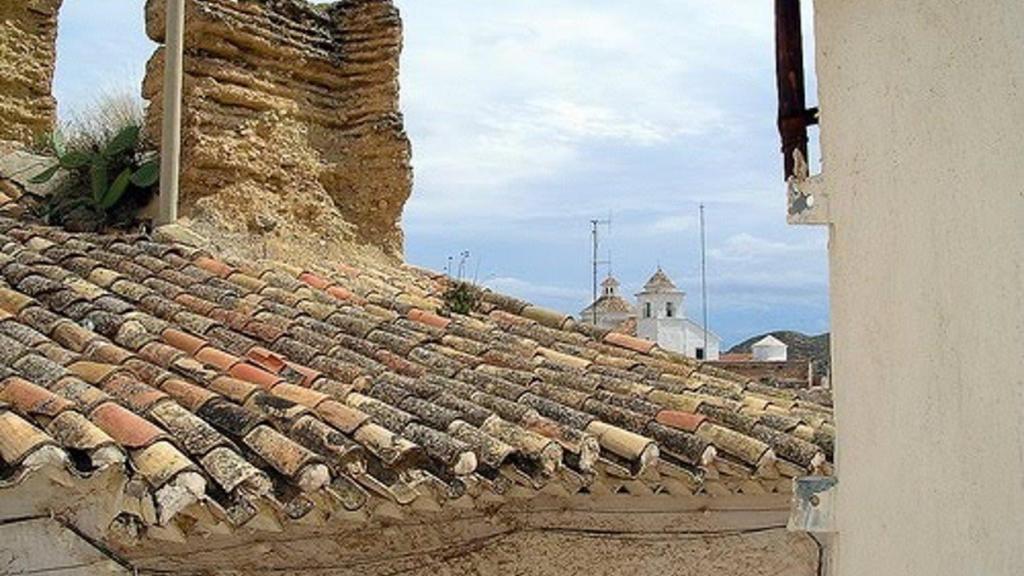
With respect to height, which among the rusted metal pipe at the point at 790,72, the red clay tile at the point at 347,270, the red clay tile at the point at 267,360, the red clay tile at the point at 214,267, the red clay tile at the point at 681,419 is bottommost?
the red clay tile at the point at 681,419

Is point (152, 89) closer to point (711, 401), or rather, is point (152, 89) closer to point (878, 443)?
point (711, 401)

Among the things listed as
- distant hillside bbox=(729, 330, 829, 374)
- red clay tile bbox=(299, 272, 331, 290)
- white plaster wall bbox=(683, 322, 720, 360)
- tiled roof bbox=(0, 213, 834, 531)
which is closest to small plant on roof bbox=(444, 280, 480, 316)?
tiled roof bbox=(0, 213, 834, 531)

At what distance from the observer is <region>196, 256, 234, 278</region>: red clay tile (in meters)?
6.61

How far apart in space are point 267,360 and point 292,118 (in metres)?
3.14

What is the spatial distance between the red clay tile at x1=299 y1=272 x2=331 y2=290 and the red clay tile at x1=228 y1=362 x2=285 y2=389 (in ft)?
6.44

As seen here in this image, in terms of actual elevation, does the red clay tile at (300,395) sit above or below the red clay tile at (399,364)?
below

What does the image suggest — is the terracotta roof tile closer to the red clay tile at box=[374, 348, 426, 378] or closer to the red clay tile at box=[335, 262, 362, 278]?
the red clay tile at box=[374, 348, 426, 378]

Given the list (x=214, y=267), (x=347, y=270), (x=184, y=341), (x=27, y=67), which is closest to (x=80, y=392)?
(x=184, y=341)

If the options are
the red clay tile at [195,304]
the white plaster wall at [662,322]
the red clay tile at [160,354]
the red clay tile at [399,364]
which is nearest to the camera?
the red clay tile at [160,354]

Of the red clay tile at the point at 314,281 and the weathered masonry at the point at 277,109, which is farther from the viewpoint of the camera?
the weathered masonry at the point at 277,109

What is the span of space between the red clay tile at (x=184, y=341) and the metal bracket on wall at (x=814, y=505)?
291 centimetres

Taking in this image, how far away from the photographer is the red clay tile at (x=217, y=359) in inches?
195

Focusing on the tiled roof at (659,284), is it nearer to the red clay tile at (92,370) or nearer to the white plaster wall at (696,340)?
the white plaster wall at (696,340)

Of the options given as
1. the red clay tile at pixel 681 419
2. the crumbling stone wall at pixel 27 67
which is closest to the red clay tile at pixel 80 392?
the red clay tile at pixel 681 419
